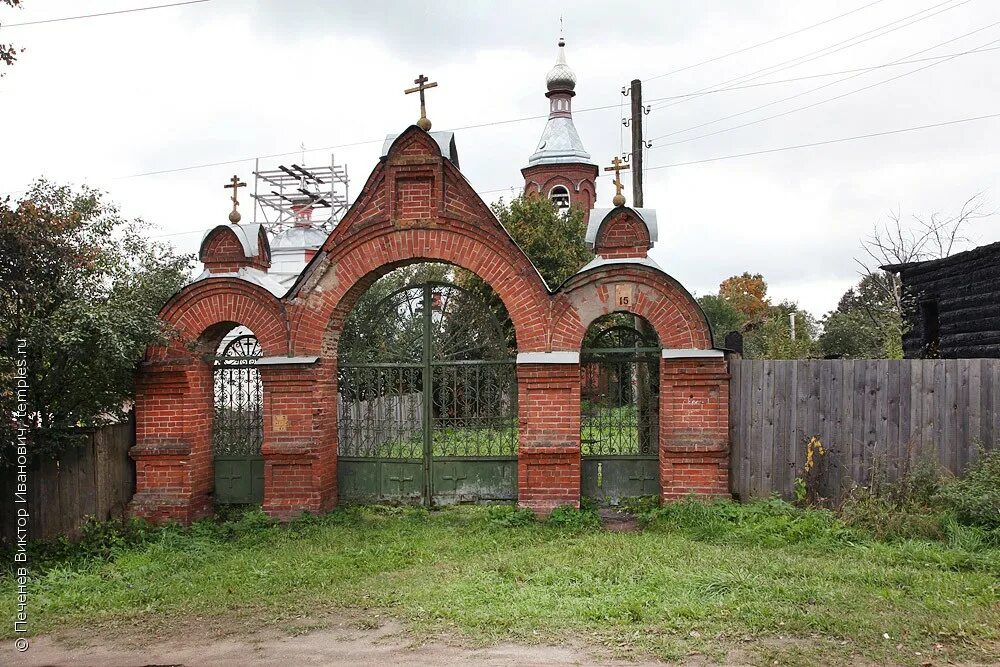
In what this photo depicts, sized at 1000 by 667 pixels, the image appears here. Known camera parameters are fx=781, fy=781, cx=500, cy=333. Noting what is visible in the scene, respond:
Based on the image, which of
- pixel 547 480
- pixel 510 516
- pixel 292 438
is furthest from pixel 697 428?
pixel 292 438

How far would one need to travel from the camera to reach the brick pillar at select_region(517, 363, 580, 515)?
9633 millimetres

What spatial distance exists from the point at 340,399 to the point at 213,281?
7.42ft

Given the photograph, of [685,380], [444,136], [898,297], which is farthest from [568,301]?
[898,297]

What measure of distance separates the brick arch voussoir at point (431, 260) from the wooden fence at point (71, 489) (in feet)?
9.00

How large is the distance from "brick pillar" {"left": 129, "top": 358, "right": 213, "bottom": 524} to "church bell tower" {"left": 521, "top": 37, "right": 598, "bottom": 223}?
2688 centimetres

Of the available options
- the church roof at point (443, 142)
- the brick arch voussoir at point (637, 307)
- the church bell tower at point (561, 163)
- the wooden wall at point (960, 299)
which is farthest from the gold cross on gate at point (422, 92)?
the church bell tower at point (561, 163)

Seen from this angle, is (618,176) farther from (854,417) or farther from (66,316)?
(66,316)

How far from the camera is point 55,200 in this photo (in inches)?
381

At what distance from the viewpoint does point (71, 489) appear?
9.62m

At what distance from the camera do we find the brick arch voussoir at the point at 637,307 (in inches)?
375

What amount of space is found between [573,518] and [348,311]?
400 centimetres

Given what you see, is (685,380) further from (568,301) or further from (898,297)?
(898,297)

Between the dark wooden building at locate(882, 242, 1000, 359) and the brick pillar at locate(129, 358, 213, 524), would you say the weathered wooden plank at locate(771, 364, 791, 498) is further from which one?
the brick pillar at locate(129, 358, 213, 524)

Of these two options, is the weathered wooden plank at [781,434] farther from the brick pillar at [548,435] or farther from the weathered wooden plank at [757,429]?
the brick pillar at [548,435]
